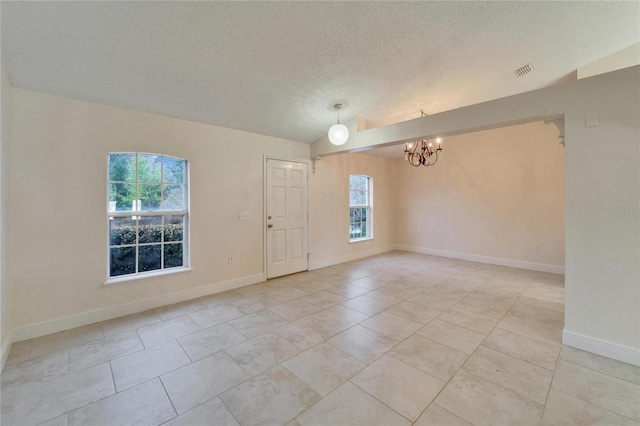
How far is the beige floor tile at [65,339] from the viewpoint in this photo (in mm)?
2463

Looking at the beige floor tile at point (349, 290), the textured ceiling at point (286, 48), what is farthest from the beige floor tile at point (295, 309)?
the textured ceiling at point (286, 48)

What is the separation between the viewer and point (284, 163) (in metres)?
4.86

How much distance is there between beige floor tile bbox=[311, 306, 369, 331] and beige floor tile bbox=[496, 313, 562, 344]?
156 cm

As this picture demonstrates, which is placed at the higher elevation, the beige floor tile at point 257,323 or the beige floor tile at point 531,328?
the beige floor tile at point 257,323

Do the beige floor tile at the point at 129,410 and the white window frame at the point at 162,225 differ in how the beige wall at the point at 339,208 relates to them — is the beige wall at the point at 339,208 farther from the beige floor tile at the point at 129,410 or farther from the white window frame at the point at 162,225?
the beige floor tile at the point at 129,410

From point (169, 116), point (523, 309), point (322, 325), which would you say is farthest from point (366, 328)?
point (169, 116)

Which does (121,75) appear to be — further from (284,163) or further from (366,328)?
(366,328)

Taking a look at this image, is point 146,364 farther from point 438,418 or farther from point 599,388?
point 599,388

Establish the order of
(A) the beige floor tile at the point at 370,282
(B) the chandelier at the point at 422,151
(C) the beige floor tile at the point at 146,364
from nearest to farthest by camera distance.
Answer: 1. (C) the beige floor tile at the point at 146,364
2. (A) the beige floor tile at the point at 370,282
3. (B) the chandelier at the point at 422,151

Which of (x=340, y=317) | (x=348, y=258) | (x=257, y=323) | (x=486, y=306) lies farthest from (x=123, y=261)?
(x=486, y=306)

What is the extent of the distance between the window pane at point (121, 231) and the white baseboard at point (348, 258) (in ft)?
10.1

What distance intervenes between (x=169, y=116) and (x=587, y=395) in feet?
16.4

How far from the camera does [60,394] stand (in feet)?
6.12

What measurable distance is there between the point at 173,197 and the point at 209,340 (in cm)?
210
